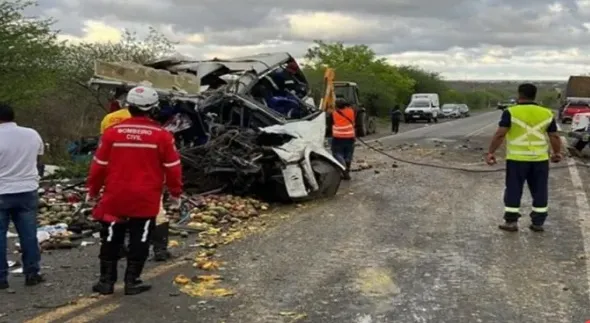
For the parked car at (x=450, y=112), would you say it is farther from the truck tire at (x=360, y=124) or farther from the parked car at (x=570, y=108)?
the truck tire at (x=360, y=124)

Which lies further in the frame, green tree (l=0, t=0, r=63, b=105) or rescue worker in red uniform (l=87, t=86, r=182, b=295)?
green tree (l=0, t=0, r=63, b=105)

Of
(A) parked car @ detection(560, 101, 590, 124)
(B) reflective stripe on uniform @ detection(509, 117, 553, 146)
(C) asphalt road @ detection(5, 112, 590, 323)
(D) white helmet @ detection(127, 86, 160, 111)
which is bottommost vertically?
(A) parked car @ detection(560, 101, 590, 124)

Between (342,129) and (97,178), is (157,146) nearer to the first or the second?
(97,178)

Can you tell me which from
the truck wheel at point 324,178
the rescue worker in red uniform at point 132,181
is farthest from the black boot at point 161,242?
the truck wheel at point 324,178

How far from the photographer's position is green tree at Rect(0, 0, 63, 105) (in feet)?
65.5

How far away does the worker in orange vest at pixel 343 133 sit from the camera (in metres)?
12.4

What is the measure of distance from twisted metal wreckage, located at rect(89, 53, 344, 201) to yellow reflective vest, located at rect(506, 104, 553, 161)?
119 inches

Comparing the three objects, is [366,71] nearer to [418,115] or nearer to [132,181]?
[418,115]

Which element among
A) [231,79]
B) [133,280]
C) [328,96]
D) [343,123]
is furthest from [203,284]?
[328,96]

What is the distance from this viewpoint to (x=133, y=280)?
5.59 meters

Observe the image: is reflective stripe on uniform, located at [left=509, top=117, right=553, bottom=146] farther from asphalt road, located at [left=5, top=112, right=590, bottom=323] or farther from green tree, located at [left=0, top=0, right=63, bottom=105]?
green tree, located at [left=0, top=0, right=63, bottom=105]

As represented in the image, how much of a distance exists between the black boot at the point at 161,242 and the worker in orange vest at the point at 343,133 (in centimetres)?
599

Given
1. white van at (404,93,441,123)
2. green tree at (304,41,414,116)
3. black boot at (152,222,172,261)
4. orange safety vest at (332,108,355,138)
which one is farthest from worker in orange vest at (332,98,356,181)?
green tree at (304,41,414,116)

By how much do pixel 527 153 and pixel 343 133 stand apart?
4697 millimetres
